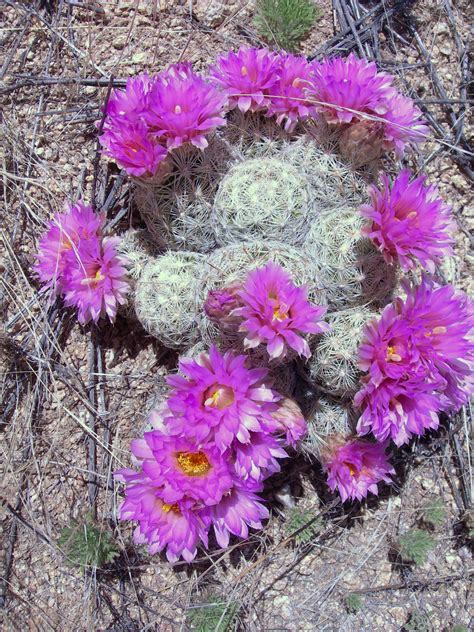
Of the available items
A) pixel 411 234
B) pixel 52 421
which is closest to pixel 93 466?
pixel 52 421

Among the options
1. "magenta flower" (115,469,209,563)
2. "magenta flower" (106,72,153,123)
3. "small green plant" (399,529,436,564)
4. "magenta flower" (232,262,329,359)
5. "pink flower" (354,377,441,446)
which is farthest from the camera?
"small green plant" (399,529,436,564)

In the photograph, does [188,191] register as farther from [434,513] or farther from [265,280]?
[434,513]

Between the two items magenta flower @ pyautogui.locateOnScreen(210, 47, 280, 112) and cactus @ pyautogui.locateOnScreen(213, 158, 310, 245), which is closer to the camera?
cactus @ pyautogui.locateOnScreen(213, 158, 310, 245)

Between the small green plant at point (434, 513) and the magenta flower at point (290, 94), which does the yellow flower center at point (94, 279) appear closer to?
the magenta flower at point (290, 94)

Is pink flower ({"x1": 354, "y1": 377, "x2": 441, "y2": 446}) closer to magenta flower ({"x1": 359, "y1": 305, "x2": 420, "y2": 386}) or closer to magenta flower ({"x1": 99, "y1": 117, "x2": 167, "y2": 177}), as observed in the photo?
magenta flower ({"x1": 359, "y1": 305, "x2": 420, "y2": 386})

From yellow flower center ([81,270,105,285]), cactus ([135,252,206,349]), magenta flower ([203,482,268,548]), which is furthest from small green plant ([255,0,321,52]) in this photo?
magenta flower ([203,482,268,548])

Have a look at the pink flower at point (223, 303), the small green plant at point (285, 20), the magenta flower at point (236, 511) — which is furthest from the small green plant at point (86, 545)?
the small green plant at point (285, 20)

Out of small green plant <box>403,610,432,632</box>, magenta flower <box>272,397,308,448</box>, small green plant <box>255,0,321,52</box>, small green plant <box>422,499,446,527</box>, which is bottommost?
small green plant <box>403,610,432,632</box>

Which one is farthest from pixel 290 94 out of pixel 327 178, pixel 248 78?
pixel 327 178
